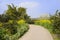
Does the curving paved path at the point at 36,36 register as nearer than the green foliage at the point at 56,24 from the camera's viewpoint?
Yes

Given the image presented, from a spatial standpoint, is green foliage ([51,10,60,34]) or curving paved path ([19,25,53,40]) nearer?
curving paved path ([19,25,53,40])

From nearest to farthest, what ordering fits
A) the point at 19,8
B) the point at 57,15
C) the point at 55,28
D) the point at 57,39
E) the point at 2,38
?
1. the point at 2,38
2. the point at 57,39
3. the point at 55,28
4. the point at 57,15
5. the point at 19,8

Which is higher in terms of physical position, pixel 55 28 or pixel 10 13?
pixel 55 28

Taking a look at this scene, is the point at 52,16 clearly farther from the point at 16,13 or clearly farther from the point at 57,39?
the point at 16,13

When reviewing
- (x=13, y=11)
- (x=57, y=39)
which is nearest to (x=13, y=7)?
(x=13, y=11)

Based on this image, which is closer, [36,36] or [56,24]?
[36,36]

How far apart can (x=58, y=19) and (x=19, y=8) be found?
747 inches

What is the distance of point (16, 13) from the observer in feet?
141

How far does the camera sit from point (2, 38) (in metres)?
14.7

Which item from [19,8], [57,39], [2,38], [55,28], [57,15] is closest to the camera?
[2,38]

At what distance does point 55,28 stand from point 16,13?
17007mm

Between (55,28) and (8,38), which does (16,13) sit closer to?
(55,28)

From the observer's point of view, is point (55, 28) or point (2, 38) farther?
point (55, 28)

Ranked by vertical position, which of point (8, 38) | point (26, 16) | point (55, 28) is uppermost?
point (8, 38)
